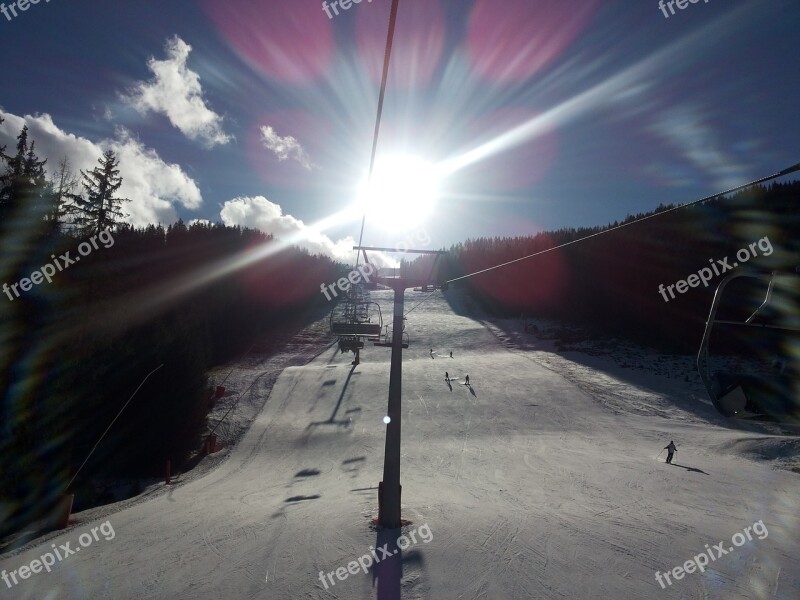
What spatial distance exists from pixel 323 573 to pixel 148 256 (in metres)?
66.7

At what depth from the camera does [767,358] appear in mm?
4211

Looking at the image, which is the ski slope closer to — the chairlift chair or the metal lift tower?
the metal lift tower

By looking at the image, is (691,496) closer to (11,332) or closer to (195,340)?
(195,340)

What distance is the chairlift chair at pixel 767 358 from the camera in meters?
4.12

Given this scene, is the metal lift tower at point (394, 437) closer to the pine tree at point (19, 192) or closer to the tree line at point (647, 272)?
the pine tree at point (19, 192)

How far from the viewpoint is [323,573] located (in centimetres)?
905

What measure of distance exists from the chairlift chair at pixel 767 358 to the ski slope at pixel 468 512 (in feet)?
19.3

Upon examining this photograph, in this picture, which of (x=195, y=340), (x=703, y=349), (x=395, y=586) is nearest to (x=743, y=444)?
(x=395, y=586)

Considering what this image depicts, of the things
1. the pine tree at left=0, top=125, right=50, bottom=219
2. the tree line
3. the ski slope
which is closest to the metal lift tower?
the ski slope

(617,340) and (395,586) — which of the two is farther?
(617,340)

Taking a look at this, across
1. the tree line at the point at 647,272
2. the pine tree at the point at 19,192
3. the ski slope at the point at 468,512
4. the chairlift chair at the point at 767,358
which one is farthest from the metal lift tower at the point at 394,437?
the tree line at the point at 647,272

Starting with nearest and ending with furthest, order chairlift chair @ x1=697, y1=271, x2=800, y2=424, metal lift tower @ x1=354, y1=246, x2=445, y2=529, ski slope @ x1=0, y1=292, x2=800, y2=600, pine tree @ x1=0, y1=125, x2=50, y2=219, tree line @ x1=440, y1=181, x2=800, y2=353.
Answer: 1. chairlift chair @ x1=697, y1=271, x2=800, y2=424
2. ski slope @ x1=0, y1=292, x2=800, y2=600
3. metal lift tower @ x1=354, y1=246, x2=445, y2=529
4. pine tree @ x1=0, y1=125, x2=50, y2=219
5. tree line @ x1=440, y1=181, x2=800, y2=353

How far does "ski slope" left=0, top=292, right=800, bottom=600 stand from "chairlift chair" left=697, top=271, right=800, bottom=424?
5.87 meters

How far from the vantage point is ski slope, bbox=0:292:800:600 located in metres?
8.77
